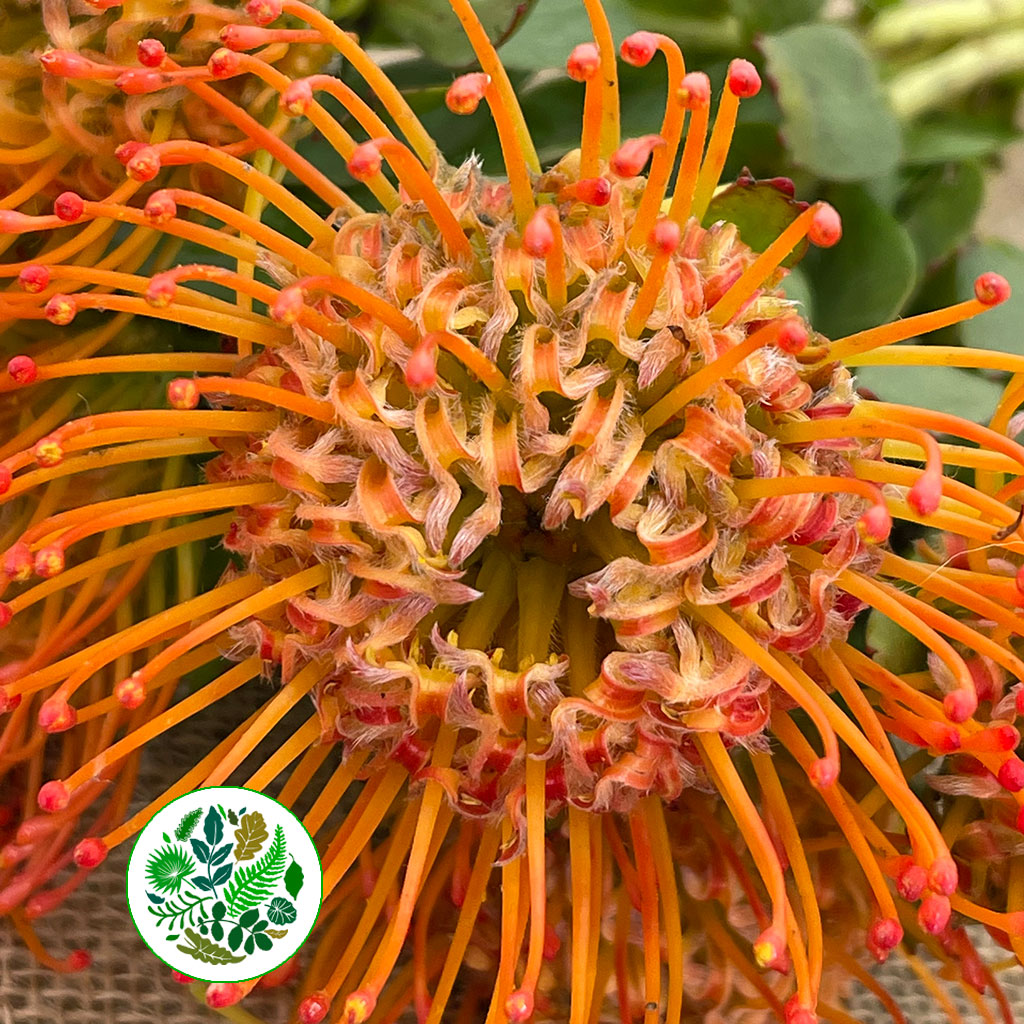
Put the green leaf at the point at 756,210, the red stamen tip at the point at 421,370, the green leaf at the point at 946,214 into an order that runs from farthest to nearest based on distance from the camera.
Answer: the green leaf at the point at 946,214 → the green leaf at the point at 756,210 → the red stamen tip at the point at 421,370

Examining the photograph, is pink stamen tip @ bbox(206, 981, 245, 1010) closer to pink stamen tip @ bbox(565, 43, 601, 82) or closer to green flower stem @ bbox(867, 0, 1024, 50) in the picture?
pink stamen tip @ bbox(565, 43, 601, 82)

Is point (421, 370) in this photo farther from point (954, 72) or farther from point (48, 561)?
point (954, 72)

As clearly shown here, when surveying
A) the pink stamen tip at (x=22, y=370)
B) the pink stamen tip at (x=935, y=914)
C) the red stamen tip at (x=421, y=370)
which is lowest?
the pink stamen tip at (x=935, y=914)

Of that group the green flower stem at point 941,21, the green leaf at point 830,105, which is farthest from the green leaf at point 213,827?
the green flower stem at point 941,21

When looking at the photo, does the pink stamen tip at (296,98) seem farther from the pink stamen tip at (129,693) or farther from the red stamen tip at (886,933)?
the red stamen tip at (886,933)

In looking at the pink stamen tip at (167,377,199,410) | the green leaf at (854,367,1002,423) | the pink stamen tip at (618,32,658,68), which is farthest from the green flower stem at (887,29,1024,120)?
the pink stamen tip at (167,377,199,410)

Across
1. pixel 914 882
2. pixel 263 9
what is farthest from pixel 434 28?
pixel 914 882

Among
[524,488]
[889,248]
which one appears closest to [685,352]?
[524,488]

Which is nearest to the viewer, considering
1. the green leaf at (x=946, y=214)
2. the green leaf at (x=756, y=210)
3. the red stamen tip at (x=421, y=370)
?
the red stamen tip at (x=421, y=370)
